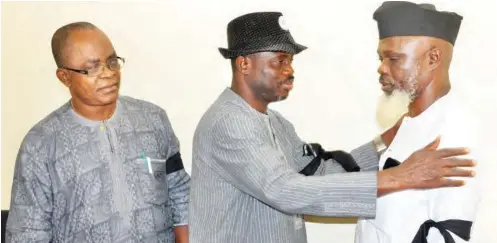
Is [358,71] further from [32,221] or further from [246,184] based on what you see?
[32,221]

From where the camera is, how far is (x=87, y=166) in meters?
2.29

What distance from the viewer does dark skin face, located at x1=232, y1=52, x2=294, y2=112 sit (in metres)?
2.11

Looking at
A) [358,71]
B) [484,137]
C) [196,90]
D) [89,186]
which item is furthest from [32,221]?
[484,137]

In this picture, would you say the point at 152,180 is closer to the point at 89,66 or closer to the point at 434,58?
the point at 89,66

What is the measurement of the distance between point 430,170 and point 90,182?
1179 millimetres

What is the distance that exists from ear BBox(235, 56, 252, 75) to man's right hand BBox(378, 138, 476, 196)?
610 mm

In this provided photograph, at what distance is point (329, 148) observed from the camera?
2672mm

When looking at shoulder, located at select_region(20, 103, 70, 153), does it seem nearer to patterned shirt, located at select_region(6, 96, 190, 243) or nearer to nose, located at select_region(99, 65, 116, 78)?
patterned shirt, located at select_region(6, 96, 190, 243)

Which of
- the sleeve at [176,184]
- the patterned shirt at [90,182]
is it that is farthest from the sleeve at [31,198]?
the sleeve at [176,184]

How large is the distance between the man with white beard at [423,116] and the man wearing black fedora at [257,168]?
0.11m

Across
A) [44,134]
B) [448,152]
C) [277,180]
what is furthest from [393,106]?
[44,134]

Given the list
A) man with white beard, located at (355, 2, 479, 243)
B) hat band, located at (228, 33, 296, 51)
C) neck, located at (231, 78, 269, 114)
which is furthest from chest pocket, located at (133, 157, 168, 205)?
man with white beard, located at (355, 2, 479, 243)

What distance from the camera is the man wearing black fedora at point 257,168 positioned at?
1.85 m

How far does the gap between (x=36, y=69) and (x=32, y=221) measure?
3.60ft
